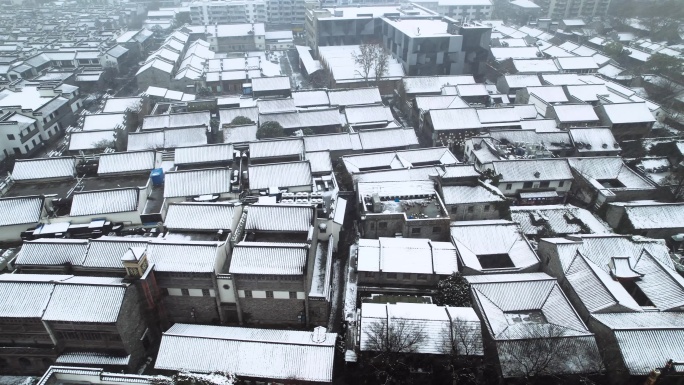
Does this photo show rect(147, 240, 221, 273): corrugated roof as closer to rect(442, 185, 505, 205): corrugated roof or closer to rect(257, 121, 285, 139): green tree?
rect(442, 185, 505, 205): corrugated roof

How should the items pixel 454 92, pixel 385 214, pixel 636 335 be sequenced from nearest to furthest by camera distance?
pixel 636 335, pixel 385 214, pixel 454 92

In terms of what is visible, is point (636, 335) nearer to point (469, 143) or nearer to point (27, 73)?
point (469, 143)

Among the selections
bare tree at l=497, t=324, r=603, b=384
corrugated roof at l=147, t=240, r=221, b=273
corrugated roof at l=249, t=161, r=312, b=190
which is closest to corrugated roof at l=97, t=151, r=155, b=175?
corrugated roof at l=249, t=161, r=312, b=190

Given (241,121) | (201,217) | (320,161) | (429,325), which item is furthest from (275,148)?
(429,325)

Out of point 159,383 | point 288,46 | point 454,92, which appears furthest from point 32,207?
point 288,46

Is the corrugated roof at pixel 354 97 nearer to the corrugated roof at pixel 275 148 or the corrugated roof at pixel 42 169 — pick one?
the corrugated roof at pixel 275 148
